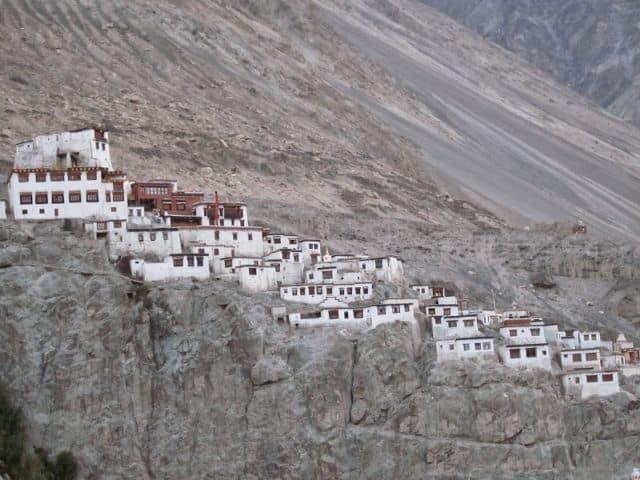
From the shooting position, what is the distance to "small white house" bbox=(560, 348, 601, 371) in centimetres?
6544

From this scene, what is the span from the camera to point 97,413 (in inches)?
2328

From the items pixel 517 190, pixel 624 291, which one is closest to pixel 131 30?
pixel 517 190

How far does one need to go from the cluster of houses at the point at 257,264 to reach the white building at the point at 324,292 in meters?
0.05

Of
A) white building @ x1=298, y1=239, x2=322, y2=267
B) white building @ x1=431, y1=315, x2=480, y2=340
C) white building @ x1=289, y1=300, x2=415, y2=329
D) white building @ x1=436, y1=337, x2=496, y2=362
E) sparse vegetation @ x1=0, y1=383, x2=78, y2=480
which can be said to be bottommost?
sparse vegetation @ x1=0, y1=383, x2=78, y2=480

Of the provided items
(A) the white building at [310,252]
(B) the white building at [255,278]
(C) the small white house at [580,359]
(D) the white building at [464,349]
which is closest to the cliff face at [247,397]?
(D) the white building at [464,349]

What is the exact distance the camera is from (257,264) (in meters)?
65.4

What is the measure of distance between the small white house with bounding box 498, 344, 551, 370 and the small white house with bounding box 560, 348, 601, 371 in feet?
7.35

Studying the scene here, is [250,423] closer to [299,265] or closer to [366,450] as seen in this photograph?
[366,450]

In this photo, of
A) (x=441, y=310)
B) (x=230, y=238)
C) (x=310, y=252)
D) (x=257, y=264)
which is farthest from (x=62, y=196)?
(x=441, y=310)

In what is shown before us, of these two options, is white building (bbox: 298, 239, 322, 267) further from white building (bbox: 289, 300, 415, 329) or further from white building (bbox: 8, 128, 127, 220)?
white building (bbox: 8, 128, 127, 220)

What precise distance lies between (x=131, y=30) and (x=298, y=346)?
7386 cm

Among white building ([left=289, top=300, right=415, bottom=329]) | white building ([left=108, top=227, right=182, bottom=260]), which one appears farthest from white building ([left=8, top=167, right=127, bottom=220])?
white building ([left=289, top=300, right=415, bottom=329])

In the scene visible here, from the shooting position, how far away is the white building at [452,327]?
64.0 m

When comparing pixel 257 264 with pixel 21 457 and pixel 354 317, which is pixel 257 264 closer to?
pixel 354 317
